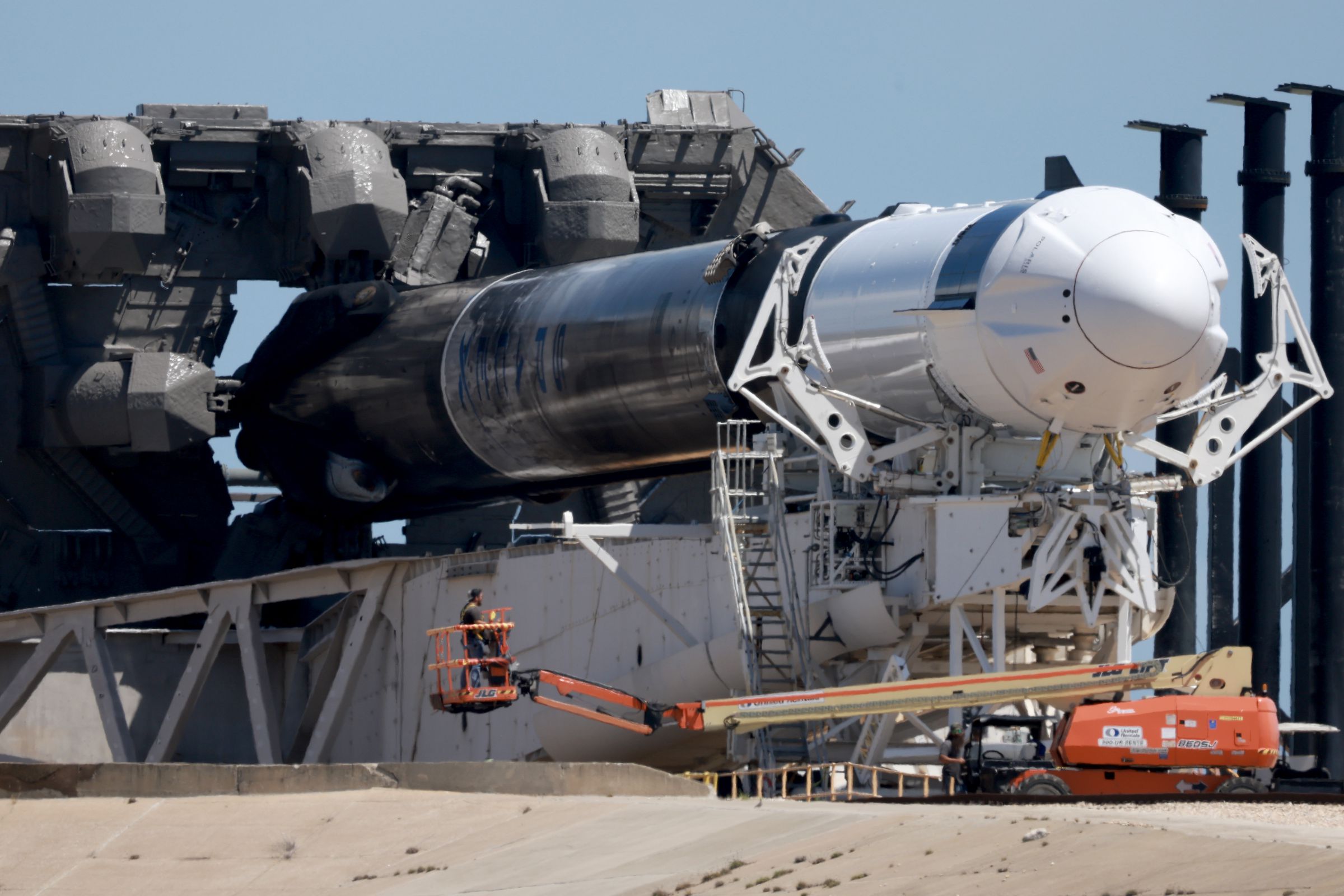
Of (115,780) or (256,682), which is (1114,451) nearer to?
(115,780)

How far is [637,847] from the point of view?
56.6 ft

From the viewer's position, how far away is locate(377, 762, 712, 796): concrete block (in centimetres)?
2014

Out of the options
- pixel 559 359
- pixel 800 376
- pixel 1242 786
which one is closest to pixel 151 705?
pixel 559 359

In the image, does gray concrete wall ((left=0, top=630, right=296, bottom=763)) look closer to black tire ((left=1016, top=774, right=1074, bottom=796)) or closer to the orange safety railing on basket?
the orange safety railing on basket

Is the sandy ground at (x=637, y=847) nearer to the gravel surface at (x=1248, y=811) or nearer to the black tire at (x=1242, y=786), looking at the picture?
the gravel surface at (x=1248, y=811)

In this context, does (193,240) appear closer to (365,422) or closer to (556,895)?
(365,422)

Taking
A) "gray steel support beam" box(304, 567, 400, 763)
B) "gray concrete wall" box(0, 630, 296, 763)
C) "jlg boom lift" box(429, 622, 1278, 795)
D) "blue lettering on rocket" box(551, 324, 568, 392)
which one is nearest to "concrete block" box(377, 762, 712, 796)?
"jlg boom lift" box(429, 622, 1278, 795)

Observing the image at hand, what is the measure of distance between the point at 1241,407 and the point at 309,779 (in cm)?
1121

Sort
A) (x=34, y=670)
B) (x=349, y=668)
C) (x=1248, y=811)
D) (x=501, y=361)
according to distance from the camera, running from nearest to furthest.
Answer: (x=1248, y=811)
(x=501, y=361)
(x=349, y=668)
(x=34, y=670)

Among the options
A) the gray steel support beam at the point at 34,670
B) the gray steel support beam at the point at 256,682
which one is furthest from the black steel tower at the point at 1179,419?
the gray steel support beam at the point at 34,670

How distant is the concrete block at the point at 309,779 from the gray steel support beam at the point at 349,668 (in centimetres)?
1005

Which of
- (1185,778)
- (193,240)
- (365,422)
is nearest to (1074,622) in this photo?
(1185,778)

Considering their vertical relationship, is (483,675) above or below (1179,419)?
below

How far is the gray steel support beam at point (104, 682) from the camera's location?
33281 millimetres
